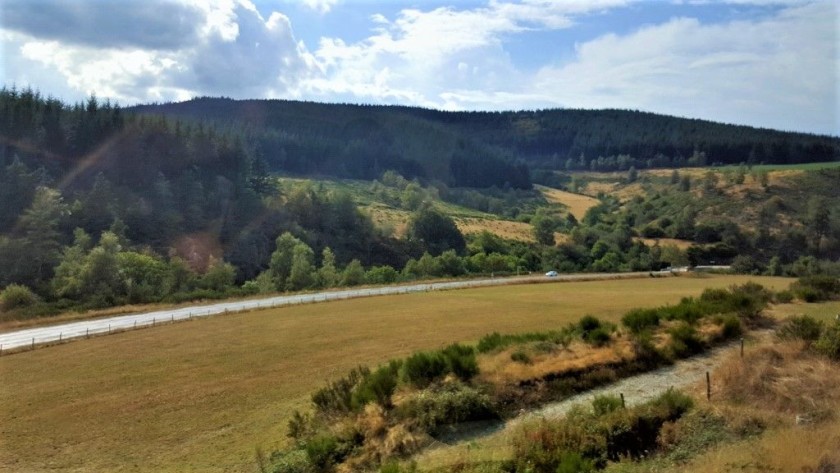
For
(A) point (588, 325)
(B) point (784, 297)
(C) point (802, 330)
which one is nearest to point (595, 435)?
(C) point (802, 330)

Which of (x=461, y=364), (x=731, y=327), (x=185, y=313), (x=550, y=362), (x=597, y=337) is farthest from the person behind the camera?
(x=185, y=313)

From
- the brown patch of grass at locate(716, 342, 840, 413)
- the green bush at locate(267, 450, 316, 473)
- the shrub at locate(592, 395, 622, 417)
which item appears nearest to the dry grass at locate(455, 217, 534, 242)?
the brown patch of grass at locate(716, 342, 840, 413)

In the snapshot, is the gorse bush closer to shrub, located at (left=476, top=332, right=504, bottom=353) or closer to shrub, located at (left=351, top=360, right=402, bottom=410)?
shrub, located at (left=351, top=360, right=402, bottom=410)

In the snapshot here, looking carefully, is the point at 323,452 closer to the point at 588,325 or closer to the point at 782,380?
the point at 782,380

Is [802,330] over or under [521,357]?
over

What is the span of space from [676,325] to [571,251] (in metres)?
75.5

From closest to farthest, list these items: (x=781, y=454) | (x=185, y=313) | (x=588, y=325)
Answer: (x=781, y=454) < (x=588, y=325) < (x=185, y=313)

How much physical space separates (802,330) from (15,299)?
49.6 m

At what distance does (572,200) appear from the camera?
167375mm

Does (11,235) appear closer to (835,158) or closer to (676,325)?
(676,325)

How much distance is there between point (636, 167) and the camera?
198 meters

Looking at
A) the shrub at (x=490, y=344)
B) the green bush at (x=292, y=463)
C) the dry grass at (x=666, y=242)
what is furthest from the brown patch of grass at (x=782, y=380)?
the dry grass at (x=666, y=242)

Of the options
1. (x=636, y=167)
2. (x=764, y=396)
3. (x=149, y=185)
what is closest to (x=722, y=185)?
(x=636, y=167)

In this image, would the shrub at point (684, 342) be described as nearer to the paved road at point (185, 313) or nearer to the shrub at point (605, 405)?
the shrub at point (605, 405)
